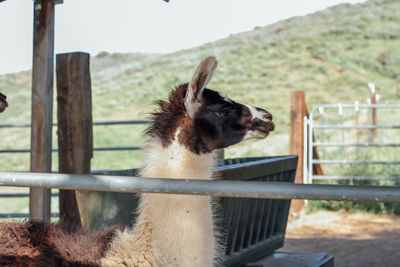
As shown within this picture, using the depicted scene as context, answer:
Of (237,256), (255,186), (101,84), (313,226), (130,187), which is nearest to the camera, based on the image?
(255,186)

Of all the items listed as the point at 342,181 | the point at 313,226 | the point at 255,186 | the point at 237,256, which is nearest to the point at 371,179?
the point at 342,181

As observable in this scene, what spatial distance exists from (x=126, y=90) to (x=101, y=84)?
385 cm

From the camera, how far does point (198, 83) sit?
251cm

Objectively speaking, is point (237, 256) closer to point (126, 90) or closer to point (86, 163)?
point (86, 163)

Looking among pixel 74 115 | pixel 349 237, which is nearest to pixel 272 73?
pixel 349 237

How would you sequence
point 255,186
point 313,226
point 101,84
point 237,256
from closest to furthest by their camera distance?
point 255,186
point 237,256
point 313,226
point 101,84

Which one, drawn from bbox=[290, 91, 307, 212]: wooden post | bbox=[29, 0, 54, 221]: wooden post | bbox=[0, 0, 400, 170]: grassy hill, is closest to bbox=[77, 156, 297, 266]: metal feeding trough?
bbox=[29, 0, 54, 221]: wooden post

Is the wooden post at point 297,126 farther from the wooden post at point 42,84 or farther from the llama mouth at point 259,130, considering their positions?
the llama mouth at point 259,130

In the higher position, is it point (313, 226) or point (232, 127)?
point (232, 127)

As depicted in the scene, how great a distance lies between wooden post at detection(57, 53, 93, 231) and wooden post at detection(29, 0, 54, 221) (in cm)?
10

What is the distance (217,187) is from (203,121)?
98 cm

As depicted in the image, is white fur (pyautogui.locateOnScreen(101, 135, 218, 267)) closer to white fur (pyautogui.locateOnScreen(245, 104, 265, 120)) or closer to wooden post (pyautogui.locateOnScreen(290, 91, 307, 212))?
white fur (pyautogui.locateOnScreen(245, 104, 265, 120))

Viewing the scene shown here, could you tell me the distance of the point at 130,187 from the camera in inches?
70.1

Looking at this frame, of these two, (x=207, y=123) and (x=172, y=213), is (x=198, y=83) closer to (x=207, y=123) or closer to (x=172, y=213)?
(x=207, y=123)
